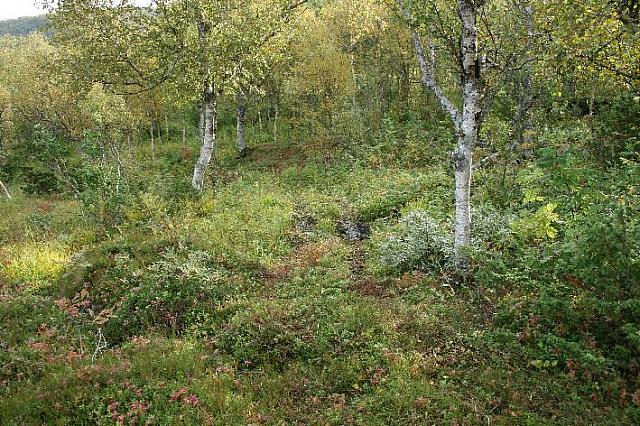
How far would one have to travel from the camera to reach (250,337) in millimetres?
8273

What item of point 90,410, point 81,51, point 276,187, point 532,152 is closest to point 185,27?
point 81,51

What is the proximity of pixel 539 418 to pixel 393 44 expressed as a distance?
30.5m

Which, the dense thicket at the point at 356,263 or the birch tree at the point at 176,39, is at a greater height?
the birch tree at the point at 176,39

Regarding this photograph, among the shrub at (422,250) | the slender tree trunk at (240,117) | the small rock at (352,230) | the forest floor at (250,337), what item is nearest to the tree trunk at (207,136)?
the forest floor at (250,337)

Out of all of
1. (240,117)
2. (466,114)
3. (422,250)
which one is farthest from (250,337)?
(240,117)

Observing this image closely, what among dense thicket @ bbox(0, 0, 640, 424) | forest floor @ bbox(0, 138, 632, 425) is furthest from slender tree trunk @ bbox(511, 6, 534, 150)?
forest floor @ bbox(0, 138, 632, 425)

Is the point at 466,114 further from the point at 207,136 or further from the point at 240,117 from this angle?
the point at 240,117

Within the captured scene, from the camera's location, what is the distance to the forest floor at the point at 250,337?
6.50m

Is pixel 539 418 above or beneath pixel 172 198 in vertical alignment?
beneath

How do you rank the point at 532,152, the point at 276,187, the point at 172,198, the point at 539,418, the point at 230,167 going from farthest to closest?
the point at 230,167 < the point at 276,187 < the point at 172,198 < the point at 532,152 < the point at 539,418

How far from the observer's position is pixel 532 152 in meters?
15.6

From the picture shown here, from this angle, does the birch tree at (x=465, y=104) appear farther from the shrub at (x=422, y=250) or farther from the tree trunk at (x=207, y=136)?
the tree trunk at (x=207, y=136)

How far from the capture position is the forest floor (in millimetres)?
6504

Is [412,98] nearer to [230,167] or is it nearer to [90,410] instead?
[230,167]
